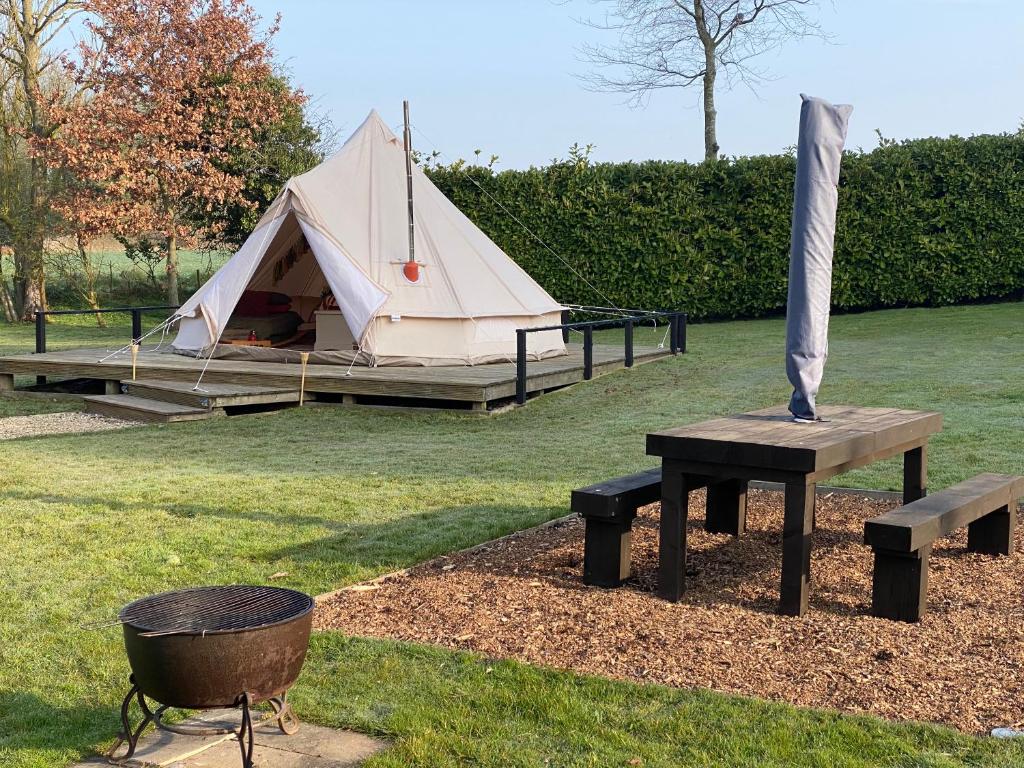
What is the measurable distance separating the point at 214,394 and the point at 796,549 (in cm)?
840

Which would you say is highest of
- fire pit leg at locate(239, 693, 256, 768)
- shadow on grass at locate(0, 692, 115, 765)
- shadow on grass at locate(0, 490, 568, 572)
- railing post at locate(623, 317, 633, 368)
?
railing post at locate(623, 317, 633, 368)

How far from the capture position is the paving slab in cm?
331

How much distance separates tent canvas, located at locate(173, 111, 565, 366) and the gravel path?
2125 mm

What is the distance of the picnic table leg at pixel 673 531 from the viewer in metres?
4.79

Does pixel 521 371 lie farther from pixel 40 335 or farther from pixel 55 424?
pixel 40 335

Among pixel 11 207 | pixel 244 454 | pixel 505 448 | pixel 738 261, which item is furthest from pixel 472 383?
pixel 11 207

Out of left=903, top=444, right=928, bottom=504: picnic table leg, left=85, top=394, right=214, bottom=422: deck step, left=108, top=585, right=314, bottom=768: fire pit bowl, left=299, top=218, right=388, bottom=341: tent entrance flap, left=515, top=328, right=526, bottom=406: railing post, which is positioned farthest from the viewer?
left=299, top=218, right=388, bottom=341: tent entrance flap

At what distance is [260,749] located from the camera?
3.38 m

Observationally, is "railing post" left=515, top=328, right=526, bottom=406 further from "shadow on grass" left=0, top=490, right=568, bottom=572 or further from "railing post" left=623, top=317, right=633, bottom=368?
"shadow on grass" left=0, top=490, right=568, bottom=572

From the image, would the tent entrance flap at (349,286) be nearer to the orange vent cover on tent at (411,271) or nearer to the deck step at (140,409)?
the orange vent cover on tent at (411,271)

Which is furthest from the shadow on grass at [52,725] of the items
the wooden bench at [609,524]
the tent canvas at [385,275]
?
the tent canvas at [385,275]

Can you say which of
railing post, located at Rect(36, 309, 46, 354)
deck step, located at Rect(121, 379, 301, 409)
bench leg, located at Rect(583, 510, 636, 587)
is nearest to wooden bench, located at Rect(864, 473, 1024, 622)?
bench leg, located at Rect(583, 510, 636, 587)

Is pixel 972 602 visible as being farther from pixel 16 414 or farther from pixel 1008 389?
pixel 16 414

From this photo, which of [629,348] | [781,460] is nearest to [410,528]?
[781,460]
